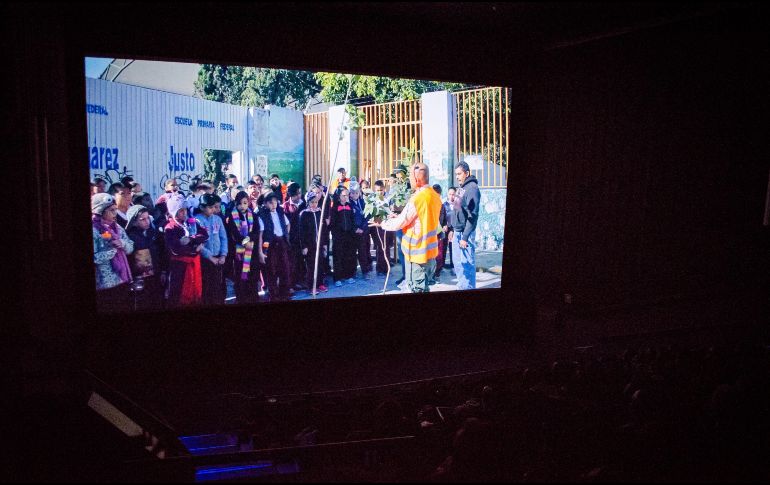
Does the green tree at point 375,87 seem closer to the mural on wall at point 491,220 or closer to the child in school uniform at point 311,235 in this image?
the child in school uniform at point 311,235

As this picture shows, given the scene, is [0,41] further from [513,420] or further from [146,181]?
[513,420]

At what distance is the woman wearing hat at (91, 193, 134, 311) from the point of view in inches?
172

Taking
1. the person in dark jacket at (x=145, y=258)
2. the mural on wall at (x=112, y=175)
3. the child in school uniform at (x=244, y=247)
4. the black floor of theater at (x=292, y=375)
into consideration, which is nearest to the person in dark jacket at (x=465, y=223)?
the black floor of theater at (x=292, y=375)

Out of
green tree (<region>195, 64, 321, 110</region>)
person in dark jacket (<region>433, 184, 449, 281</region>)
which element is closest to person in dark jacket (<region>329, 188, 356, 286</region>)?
person in dark jacket (<region>433, 184, 449, 281</region>)

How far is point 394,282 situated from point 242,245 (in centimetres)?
143

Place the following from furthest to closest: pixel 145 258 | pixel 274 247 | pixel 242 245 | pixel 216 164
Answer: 1. pixel 274 247
2. pixel 242 245
3. pixel 216 164
4. pixel 145 258

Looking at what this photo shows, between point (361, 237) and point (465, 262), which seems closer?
point (361, 237)

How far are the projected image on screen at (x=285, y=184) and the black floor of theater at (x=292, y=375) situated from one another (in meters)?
0.60

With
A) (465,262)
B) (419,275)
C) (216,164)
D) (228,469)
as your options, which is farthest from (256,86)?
(228,469)

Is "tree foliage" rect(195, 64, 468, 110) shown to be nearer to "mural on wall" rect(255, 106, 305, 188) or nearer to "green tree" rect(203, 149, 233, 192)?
"mural on wall" rect(255, 106, 305, 188)

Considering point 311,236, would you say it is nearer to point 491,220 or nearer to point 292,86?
point 292,86

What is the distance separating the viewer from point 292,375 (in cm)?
467

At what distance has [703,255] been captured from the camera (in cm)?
638

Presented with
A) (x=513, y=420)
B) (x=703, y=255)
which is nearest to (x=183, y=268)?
(x=513, y=420)
